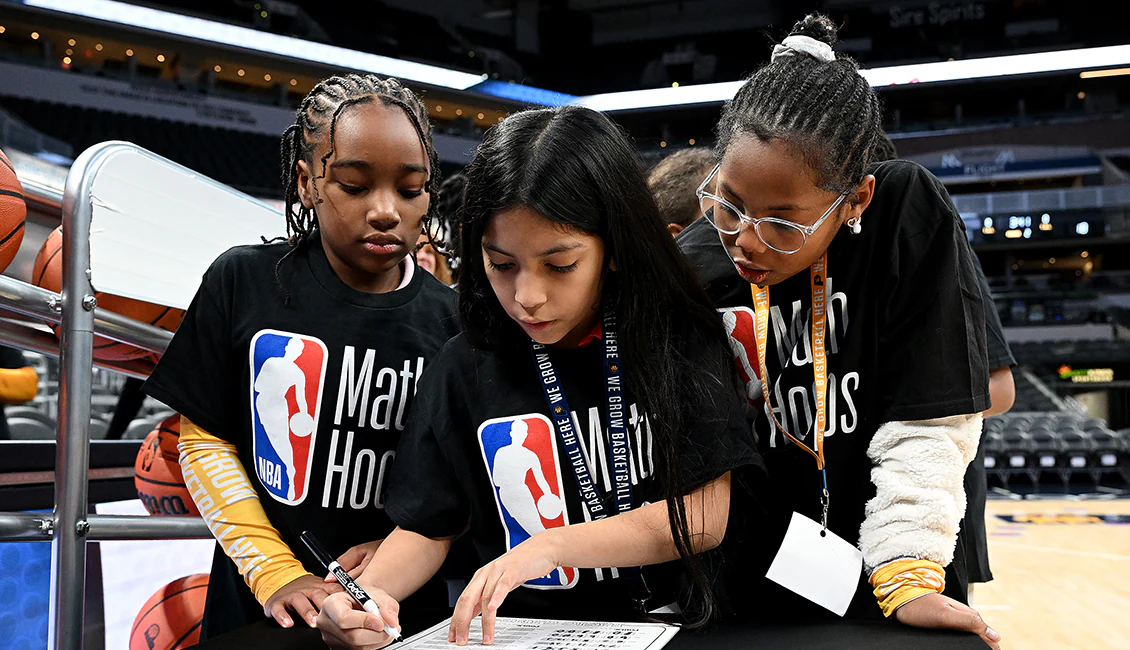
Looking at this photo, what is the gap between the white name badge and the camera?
35.4 inches

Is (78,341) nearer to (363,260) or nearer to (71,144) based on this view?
(363,260)

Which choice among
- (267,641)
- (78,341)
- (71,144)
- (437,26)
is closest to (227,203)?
(78,341)

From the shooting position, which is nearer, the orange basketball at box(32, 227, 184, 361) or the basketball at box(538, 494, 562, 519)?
the basketball at box(538, 494, 562, 519)

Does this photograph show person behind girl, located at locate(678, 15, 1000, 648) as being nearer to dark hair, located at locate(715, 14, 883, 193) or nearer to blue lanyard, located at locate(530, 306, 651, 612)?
dark hair, located at locate(715, 14, 883, 193)

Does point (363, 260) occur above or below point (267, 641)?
above

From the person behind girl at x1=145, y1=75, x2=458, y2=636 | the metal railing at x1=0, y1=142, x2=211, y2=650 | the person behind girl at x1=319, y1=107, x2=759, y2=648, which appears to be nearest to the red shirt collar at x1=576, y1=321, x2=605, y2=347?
the person behind girl at x1=319, y1=107, x2=759, y2=648

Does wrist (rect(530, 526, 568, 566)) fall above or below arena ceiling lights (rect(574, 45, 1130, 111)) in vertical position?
below

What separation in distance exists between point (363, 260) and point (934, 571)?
28.7 inches

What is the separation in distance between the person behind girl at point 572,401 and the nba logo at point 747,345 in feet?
0.25

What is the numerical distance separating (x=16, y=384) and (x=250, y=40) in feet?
41.5

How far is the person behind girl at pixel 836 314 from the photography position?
0.93m

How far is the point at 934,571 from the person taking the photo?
0.85 meters

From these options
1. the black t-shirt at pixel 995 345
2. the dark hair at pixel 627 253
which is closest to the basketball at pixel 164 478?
the dark hair at pixel 627 253

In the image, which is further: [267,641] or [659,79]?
[659,79]
